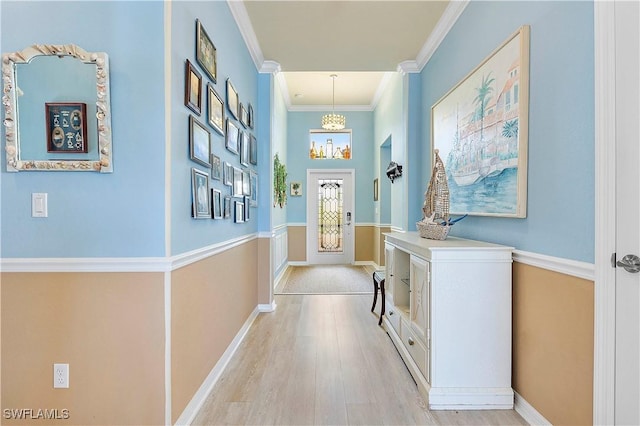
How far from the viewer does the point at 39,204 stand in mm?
1489

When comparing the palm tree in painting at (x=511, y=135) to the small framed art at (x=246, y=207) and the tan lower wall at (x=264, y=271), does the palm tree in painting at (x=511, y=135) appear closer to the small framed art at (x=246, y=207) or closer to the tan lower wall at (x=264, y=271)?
the small framed art at (x=246, y=207)

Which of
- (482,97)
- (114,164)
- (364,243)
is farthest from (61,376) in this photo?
(364,243)

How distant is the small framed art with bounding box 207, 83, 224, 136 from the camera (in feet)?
6.76

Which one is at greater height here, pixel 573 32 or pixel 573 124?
pixel 573 32

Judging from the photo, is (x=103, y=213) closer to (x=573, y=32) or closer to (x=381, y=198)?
(x=573, y=32)

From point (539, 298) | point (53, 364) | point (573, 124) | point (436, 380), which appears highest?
point (573, 124)

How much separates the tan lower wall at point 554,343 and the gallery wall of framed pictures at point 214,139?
6.22 feet

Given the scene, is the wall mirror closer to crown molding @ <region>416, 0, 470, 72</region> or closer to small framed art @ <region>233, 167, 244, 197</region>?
small framed art @ <region>233, 167, 244, 197</region>

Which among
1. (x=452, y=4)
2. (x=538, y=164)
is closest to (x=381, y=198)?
(x=452, y=4)

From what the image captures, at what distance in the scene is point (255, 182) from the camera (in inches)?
140
